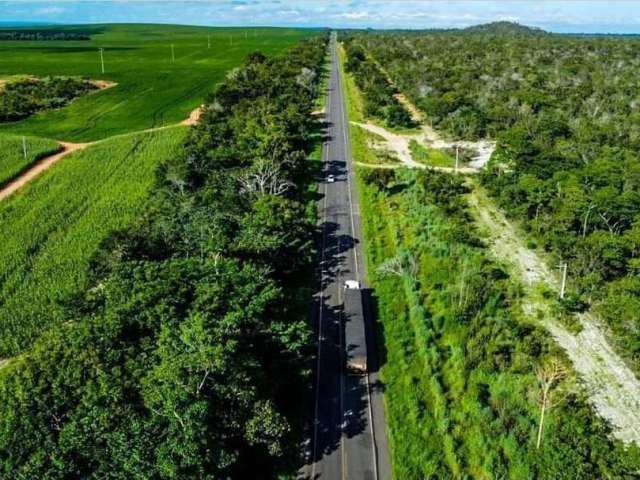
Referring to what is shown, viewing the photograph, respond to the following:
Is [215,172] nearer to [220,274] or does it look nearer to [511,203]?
[220,274]

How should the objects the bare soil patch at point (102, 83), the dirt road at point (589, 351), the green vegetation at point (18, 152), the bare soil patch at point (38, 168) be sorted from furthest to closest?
the bare soil patch at point (102, 83), the green vegetation at point (18, 152), the bare soil patch at point (38, 168), the dirt road at point (589, 351)

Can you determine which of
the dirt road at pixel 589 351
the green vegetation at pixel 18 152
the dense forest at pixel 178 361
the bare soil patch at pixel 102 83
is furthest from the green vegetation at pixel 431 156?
the bare soil patch at pixel 102 83

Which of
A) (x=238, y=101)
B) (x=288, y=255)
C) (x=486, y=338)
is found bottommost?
(x=486, y=338)

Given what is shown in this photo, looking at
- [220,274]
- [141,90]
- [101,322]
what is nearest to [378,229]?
[220,274]

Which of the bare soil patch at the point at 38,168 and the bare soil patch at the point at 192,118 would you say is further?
the bare soil patch at the point at 192,118

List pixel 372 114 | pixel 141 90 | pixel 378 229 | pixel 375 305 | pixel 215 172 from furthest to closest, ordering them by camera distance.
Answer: pixel 141 90 → pixel 372 114 → pixel 215 172 → pixel 378 229 → pixel 375 305

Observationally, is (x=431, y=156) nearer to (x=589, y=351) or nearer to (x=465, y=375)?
(x=589, y=351)

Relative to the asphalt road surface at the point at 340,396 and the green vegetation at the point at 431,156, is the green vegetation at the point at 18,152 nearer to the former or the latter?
the asphalt road surface at the point at 340,396
